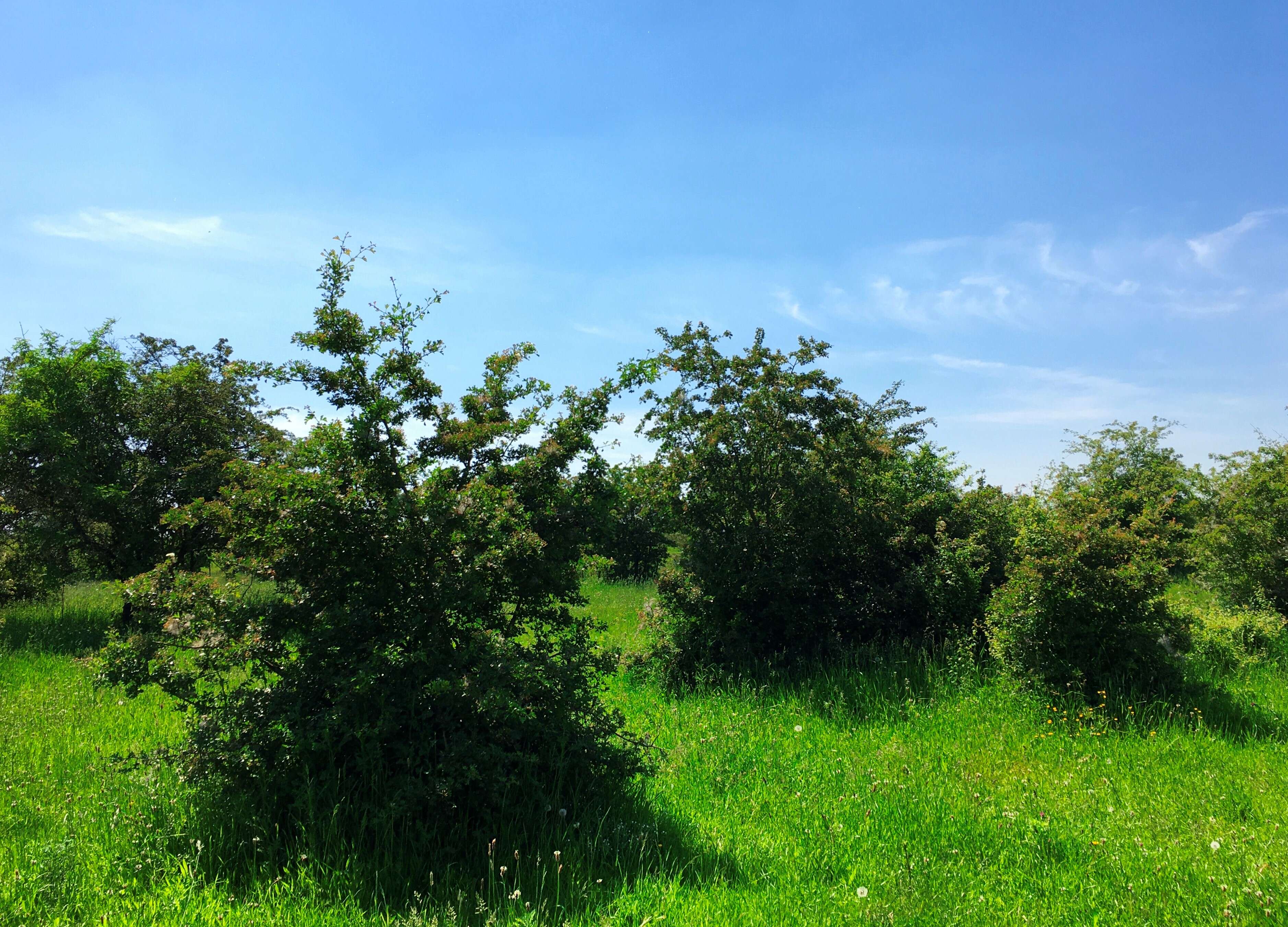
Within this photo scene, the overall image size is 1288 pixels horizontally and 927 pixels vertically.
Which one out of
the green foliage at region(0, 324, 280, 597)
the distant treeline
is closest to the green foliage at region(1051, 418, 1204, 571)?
the distant treeline

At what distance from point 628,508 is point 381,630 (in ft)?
17.5

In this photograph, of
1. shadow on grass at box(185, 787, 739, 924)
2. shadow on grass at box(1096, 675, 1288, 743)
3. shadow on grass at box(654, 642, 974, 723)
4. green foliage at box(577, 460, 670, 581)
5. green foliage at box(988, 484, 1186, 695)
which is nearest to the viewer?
shadow on grass at box(185, 787, 739, 924)

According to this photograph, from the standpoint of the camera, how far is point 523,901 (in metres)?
3.57

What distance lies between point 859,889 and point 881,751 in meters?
2.53

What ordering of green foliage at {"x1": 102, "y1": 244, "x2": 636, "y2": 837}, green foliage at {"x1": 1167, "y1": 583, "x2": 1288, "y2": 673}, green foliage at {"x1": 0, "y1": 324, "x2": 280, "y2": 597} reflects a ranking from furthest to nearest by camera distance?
1. green foliage at {"x1": 0, "y1": 324, "x2": 280, "y2": 597}
2. green foliage at {"x1": 1167, "y1": 583, "x2": 1288, "y2": 673}
3. green foliage at {"x1": 102, "y1": 244, "x2": 636, "y2": 837}

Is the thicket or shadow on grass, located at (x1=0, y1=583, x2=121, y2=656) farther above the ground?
the thicket

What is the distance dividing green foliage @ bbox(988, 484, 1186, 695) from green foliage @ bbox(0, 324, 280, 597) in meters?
Result: 11.4

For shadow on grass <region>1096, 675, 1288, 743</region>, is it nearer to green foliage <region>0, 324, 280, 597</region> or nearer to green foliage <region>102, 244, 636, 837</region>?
green foliage <region>102, 244, 636, 837</region>

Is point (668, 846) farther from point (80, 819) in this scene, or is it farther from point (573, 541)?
point (80, 819)

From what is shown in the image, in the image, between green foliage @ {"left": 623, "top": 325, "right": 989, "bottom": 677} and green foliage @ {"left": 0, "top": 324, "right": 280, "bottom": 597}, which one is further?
green foliage @ {"left": 0, "top": 324, "right": 280, "bottom": 597}

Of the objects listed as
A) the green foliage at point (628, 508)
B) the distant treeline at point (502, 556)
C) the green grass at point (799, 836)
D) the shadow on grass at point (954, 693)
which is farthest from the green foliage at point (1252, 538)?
the green foliage at point (628, 508)

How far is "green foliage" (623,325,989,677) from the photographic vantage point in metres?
9.21

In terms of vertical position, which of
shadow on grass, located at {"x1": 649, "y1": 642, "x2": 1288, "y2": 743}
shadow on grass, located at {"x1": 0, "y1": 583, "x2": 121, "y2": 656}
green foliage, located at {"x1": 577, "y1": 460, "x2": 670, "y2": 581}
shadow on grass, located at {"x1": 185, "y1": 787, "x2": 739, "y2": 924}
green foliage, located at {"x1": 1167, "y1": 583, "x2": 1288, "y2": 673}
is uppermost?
green foliage, located at {"x1": 577, "y1": 460, "x2": 670, "y2": 581}

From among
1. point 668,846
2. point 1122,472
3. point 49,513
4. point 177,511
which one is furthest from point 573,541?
point 1122,472
